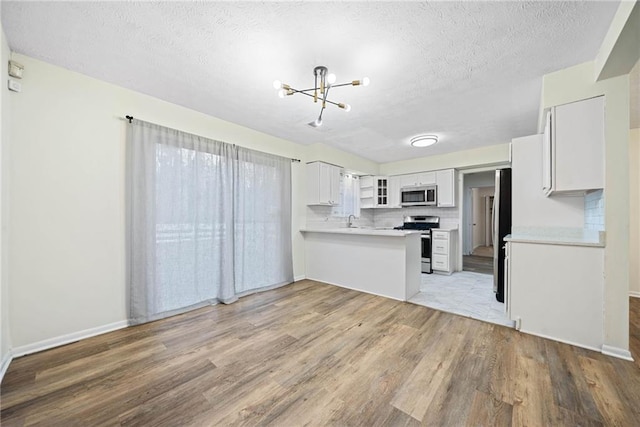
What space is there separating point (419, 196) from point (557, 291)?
339 centimetres

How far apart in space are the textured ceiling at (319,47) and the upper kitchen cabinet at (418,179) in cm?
234

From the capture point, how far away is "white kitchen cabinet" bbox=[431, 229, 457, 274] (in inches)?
192

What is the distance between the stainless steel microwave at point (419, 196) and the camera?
527 cm

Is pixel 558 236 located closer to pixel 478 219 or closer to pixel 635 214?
pixel 635 214

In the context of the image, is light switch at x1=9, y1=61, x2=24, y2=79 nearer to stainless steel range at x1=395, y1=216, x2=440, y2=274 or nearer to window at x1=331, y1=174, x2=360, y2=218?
window at x1=331, y1=174, x2=360, y2=218

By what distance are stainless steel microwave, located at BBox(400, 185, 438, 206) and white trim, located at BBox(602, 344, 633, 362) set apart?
3.48 m

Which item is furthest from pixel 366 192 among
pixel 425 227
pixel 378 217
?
pixel 425 227

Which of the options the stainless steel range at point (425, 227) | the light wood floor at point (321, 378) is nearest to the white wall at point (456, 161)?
the stainless steel range at point (425, 227)

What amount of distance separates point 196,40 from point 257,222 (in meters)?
2.38

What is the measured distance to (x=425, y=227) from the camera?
5453 millimetres

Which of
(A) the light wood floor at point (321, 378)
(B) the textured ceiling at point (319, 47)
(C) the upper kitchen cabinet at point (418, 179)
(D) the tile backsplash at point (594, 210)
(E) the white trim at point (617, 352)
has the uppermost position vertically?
(B) the textured ceiling at point (319, 47)

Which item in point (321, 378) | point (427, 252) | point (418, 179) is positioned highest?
point (418, 179)

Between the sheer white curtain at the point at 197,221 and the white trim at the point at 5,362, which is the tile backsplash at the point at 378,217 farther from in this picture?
the white trim at the point at 5,362

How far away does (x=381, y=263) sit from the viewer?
3.58m
